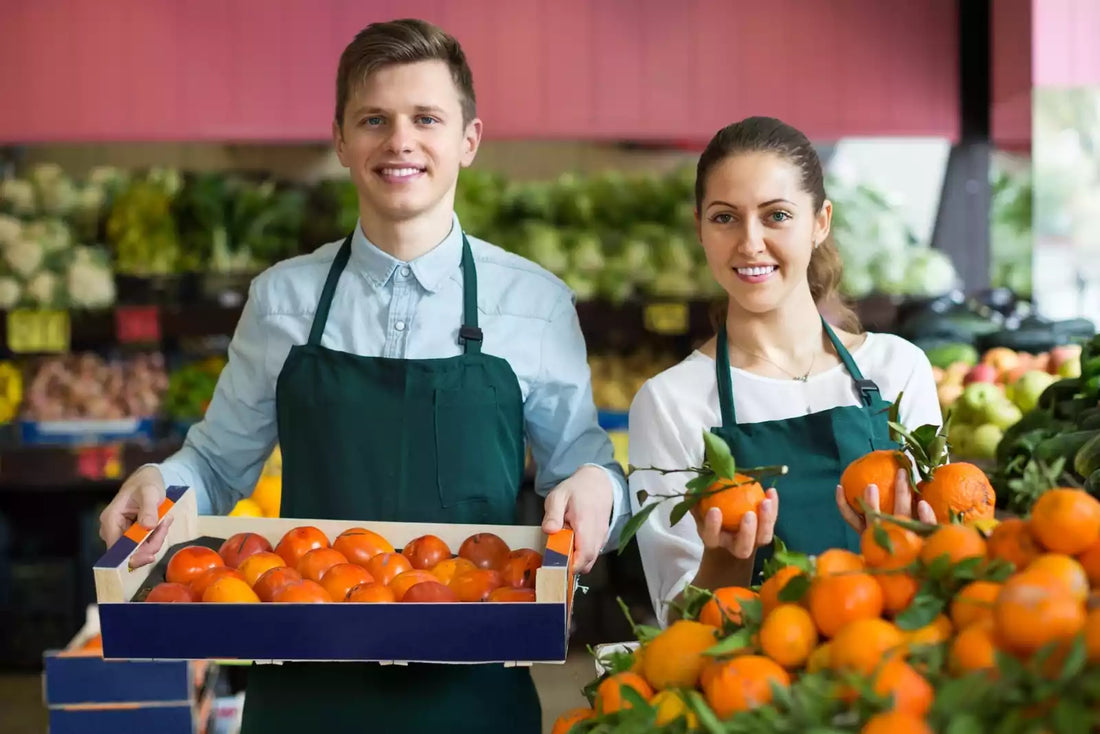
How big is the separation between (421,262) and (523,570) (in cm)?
63

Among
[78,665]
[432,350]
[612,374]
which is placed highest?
[432,350]

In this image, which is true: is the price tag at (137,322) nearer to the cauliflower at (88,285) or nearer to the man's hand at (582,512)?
the cauliflower at (88,285)

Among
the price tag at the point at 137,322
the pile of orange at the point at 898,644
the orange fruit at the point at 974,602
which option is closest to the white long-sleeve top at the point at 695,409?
the pile of orange at the point at 898,644

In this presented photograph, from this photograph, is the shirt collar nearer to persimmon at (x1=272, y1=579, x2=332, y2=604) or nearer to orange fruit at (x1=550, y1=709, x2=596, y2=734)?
persimmon at (x1=272, y1=579, x2=332, y2=604)

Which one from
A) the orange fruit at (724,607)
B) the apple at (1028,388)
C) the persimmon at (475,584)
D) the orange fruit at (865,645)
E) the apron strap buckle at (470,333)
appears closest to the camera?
the orange fruit at (865,645)

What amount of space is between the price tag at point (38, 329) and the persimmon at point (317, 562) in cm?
317

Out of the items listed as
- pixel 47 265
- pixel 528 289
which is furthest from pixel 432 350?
pixel 47 265

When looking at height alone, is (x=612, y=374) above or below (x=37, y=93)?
below

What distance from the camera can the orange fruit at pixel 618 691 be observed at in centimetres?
128

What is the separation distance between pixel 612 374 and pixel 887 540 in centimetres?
352

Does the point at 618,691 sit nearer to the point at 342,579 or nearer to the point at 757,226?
the point at 342,579

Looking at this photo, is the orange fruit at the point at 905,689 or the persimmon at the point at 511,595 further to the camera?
the persimmon at the point at 511,595

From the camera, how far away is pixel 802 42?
5.05 meters

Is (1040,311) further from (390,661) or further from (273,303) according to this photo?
(390,661)
